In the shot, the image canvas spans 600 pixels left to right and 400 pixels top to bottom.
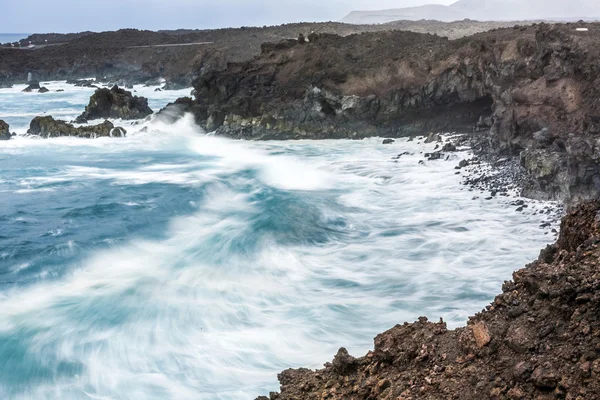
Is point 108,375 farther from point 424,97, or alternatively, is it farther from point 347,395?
point 424,97

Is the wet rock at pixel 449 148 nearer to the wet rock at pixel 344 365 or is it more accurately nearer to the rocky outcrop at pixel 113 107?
the wet rock at pixel 344 365

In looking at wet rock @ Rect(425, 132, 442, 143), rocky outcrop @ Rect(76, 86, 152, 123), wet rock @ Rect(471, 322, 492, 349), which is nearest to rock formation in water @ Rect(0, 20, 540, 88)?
rocky outcrop @ Rect(76, 86, 152, 123)

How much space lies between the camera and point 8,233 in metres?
16.6

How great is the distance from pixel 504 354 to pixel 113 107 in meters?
36.1

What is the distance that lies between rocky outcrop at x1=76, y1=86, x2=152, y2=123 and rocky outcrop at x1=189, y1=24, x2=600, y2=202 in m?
5.52

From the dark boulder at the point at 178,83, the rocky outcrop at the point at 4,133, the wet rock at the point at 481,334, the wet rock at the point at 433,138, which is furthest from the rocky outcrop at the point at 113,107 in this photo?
the wet rock at the point at 481,334

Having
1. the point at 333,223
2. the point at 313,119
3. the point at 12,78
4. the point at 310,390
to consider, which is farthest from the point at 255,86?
the point at 12,78

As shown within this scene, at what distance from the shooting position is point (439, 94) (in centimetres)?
2688

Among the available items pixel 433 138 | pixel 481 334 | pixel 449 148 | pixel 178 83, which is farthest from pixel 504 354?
pixel 178 83

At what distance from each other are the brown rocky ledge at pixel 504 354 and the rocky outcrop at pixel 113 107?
3330 cm

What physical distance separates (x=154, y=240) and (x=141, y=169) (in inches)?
397

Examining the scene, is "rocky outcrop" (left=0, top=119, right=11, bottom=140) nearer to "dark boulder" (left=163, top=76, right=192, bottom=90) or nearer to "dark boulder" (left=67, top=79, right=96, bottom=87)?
"dark boulder" (left=163, top=76, right=192, bottom=90)

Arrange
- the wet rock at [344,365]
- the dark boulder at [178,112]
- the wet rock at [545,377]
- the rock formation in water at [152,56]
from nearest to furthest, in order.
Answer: the wet rock at [545,377] < the wet rock at [344,365] < the dark boulder at [178,112] < the rock formation in water at [152,56]

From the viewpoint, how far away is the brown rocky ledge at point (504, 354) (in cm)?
450
